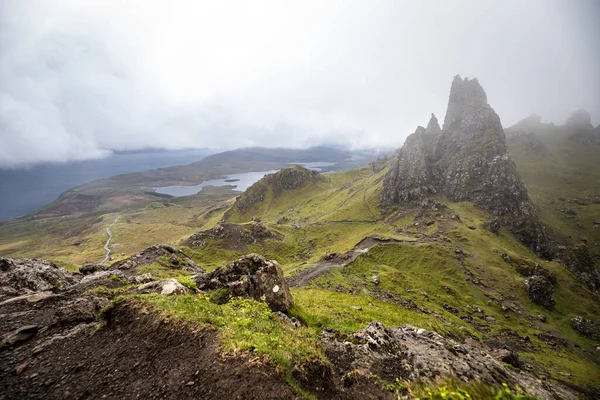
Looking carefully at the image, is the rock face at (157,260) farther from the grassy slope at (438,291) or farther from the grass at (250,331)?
the grass at (250,331)

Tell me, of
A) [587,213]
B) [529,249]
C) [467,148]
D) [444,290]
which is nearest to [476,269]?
[444,290]

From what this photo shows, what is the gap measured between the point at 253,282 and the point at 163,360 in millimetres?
12922

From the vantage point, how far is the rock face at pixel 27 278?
788 inches

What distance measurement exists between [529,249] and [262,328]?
126207 millimetres

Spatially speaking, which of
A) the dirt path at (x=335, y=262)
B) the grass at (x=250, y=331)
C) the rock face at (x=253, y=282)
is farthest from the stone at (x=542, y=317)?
the grass at (x=250, y=331)

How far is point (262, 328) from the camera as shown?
13.4 meters

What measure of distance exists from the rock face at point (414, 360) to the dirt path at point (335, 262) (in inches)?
1594

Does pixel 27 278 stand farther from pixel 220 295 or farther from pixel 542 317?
pixel 542 317

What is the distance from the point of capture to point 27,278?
73.2 ft

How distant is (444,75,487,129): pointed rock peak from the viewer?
151375 mm

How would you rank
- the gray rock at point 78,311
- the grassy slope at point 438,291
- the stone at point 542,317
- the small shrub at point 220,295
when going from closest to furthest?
the gray rock at point 78,311
the small shrub at point 220,295
the grassy slope at point 438,291
the stone at point 542,317

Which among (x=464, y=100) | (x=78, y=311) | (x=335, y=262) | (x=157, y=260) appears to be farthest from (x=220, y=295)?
(x=464, y=100)

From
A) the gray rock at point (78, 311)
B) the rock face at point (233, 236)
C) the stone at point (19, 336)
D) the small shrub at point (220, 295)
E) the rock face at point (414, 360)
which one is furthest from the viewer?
the rock face at point (233, 236)

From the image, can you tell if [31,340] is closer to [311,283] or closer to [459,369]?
[459,369]
